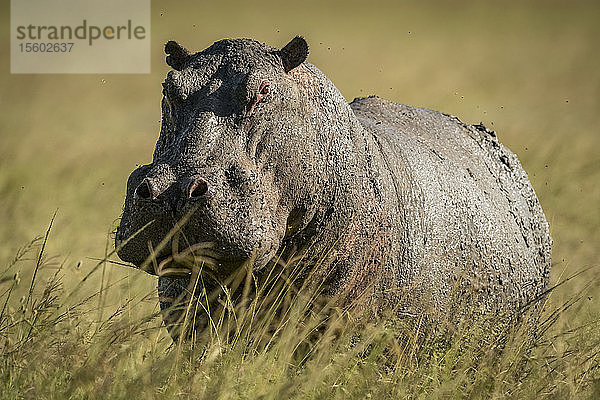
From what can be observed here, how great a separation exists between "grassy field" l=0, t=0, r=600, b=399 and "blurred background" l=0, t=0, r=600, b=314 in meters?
0.07

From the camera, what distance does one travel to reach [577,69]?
28.7 metres

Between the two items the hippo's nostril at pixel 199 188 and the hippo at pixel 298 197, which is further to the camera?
the hippo at pixel 298 197

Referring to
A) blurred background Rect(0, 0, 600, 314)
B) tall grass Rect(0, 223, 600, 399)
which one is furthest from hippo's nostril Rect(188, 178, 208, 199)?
blurred background Rect(0, 0, 600, 314)

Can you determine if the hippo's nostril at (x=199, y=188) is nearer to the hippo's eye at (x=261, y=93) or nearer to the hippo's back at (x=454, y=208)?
the hippo's eye at (x=261, y=93)

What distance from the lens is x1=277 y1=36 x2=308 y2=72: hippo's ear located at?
4746 millimetres

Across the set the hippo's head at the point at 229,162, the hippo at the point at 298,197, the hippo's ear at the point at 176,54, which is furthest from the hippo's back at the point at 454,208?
the hippo's ear at the point at 176,54

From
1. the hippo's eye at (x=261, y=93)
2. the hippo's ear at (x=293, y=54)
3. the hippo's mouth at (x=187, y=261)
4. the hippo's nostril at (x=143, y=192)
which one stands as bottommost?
the hippo's mouth at (x=187, y=261)

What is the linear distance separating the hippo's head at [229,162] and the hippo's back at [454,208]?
0.60m

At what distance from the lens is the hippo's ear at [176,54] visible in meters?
4.86

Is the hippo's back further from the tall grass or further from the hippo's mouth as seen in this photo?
the hippo's mouth

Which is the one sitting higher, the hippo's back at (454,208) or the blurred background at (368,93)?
the blurred background at (368,93)

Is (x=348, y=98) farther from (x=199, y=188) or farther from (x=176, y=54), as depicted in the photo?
(x=199, y=188)

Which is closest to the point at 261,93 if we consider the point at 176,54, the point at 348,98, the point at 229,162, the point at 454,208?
the point at 229,162

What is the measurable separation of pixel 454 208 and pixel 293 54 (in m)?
1.45
